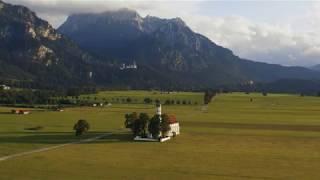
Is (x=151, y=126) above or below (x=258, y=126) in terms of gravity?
above

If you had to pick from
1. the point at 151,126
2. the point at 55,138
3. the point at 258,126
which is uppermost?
the point at 151,126

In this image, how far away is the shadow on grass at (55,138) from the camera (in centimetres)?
8328

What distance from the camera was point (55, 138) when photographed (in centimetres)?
8806

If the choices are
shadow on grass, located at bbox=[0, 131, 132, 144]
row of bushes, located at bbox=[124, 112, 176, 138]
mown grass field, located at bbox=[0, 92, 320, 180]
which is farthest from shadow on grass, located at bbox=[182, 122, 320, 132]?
row of bushes, located at bbox=[124, 112, 176, 138]

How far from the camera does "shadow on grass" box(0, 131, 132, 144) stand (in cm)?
8328

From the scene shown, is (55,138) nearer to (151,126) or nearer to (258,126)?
(151,126)

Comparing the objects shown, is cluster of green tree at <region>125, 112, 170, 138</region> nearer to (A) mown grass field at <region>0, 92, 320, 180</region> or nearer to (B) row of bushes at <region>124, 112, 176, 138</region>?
(B) row of bushes at <region>124, 112, 176, 138</region>

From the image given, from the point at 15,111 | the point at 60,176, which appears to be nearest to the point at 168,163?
the point at 60,176

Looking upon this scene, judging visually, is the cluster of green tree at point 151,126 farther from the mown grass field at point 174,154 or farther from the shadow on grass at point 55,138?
the mown grass field at point 174,154

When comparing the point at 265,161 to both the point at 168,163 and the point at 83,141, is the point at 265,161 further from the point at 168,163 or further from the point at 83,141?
the point at 83,141

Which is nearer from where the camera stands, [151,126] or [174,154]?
[174,154]

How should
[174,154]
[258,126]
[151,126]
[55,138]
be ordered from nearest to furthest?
[174,154], [55,138], [151,126], [258,126]

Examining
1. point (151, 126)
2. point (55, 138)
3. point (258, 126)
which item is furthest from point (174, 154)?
point (258, 126)

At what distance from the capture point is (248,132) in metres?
102
